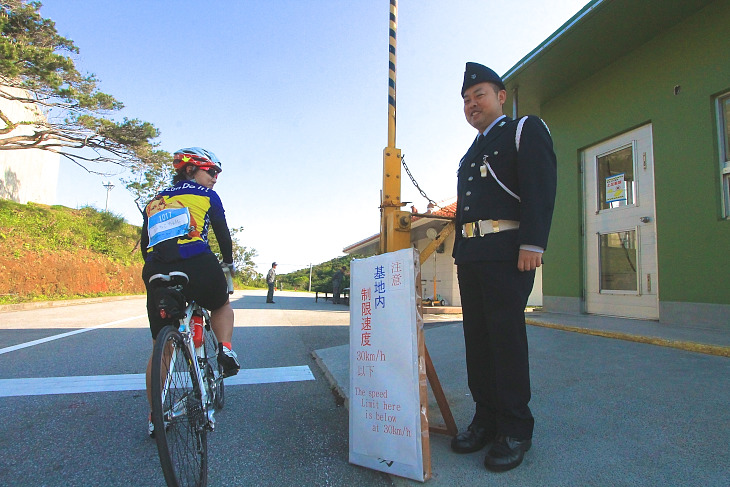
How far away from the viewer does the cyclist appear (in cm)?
221

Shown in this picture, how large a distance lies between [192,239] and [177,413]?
2.93 ft

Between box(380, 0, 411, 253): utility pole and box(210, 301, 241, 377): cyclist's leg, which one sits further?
box(380, 0, 411, 253): utility pole

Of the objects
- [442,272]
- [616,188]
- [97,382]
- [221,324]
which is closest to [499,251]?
[221,324]

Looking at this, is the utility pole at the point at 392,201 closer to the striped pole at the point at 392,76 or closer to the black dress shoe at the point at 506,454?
the striped pole at the point at 392,76

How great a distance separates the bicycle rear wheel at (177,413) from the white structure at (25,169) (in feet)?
63.8

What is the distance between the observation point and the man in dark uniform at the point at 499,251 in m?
1.98

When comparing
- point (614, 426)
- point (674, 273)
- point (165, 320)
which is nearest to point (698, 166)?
point (674, 273)

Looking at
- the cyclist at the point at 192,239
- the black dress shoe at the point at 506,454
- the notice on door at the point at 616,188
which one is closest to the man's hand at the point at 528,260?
the black dress shoe at the point at 506,454

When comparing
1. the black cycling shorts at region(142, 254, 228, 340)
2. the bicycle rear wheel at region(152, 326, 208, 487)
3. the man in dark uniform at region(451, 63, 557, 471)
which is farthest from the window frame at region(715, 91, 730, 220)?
the bicycle rear wheel at region(152, 326, 208, 487)

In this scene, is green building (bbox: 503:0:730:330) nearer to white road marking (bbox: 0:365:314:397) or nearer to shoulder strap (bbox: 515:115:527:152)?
shoulder strap (bbox: 515:115:527:152)

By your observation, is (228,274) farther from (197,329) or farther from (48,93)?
(48,93)

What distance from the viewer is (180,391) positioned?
1.92m

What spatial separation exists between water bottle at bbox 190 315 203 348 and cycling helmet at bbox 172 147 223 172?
3.00 ft

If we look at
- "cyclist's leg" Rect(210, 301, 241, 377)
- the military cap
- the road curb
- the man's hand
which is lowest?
the road curb
